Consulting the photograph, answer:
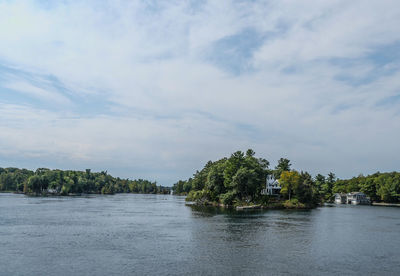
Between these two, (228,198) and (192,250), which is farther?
(228,198)

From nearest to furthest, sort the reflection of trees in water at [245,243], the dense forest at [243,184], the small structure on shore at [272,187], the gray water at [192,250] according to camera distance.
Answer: the gray water at [192,250] < the reflection of trees in water at [245,243] < the dense forest at [243,184] < the small structure on shore at [272,187]

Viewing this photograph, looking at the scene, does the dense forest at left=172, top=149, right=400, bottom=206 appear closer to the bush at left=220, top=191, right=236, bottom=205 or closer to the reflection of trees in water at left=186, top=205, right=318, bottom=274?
the bush at left=220, top=191, right=236, bottom=205

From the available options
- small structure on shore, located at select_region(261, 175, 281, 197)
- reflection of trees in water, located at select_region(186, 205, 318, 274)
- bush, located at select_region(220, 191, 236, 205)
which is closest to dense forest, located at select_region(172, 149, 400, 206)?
bush, located at select_region(220, 191, 236, 205)

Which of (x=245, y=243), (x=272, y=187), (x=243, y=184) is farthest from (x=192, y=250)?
(x=272, y=187)

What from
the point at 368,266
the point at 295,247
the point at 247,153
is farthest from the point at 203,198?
the point at 368,266

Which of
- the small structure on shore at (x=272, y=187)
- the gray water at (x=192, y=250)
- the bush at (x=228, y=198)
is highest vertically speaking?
the small structure on shore at (x=272, y=187)

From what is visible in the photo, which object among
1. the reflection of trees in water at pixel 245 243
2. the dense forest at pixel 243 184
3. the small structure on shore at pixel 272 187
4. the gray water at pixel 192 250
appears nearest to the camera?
the gray water at pixel 192 250

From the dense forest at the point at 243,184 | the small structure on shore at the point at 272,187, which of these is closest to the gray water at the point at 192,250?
the dense forest at the point at 243,184

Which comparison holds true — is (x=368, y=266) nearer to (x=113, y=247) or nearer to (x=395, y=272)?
(x=395, y=272)

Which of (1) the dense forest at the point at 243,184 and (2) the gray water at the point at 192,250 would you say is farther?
(1) the dense forest at the point at 243,184

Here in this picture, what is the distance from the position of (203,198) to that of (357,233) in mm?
81034

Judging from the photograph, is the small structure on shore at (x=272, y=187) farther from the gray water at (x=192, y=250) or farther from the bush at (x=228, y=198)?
the gray water at (x=192, y=250)

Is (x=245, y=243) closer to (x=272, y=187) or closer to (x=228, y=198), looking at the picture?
(x=228, y=198)

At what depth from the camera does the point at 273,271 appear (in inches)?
1400
